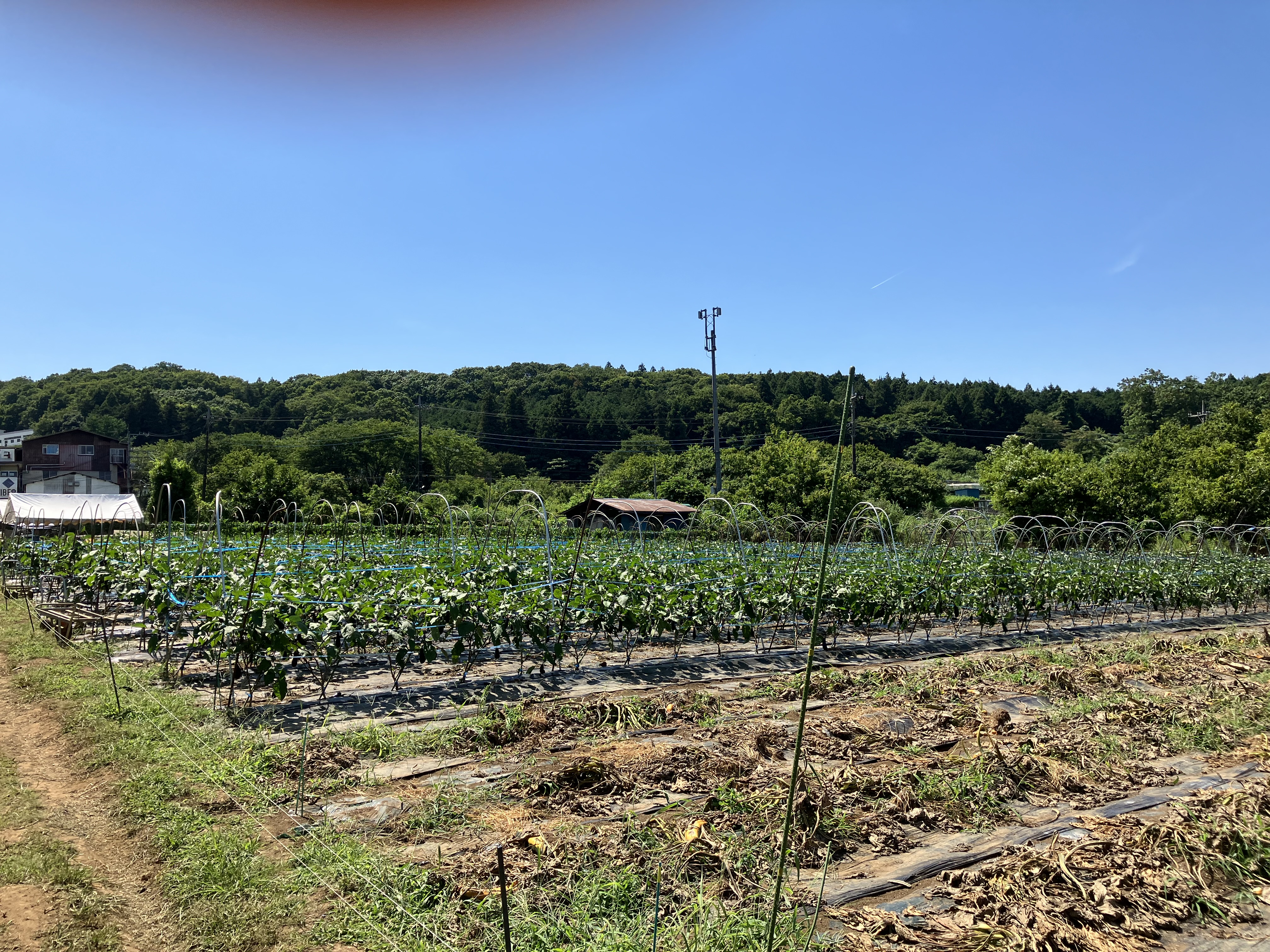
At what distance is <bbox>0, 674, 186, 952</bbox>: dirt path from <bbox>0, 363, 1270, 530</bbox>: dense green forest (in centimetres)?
2684

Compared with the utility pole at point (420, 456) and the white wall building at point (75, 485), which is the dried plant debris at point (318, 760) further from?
the white wall building at point (75, 485)

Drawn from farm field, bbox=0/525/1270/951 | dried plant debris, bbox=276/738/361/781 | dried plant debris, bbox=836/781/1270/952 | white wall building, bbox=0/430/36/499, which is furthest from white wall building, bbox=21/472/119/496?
dried plant debris, bbox=836/781/1270/952

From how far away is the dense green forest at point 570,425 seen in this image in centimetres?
4022

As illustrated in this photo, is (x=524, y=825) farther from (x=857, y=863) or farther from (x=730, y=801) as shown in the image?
(x=857, y=863)

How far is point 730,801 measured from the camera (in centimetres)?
364

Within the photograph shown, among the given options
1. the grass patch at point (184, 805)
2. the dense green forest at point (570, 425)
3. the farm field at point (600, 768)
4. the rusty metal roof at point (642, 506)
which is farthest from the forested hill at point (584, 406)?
the grass patch at point (184, 805)

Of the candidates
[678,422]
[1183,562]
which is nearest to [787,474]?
[1183,562]

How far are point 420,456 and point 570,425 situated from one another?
758 inches

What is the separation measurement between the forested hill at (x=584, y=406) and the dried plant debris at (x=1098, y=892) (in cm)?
4790

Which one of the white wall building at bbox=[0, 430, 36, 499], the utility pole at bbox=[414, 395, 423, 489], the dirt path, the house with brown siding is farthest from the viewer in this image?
the white wall building at bbox=[0, 430, 36, 499]

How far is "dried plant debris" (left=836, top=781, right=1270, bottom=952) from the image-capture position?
259 cm

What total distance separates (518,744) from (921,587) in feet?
21.3

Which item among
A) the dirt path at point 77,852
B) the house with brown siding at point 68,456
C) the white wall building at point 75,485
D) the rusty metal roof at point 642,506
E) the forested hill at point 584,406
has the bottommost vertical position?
the dirt path at point 77,852

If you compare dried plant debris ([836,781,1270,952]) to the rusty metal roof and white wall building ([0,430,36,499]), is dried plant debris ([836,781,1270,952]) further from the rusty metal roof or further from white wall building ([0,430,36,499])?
white wall building ([0,430,36,499])
